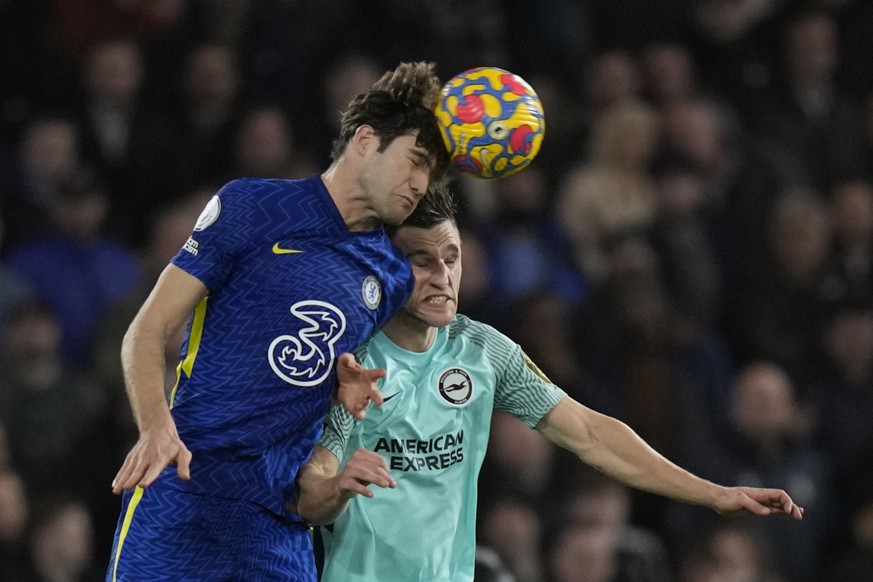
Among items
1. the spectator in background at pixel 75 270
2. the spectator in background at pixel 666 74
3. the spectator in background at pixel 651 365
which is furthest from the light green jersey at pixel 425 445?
the spectator in background at pixel 666 74

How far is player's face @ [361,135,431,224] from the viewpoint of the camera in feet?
14.1

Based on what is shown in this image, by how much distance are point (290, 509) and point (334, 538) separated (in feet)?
0.56

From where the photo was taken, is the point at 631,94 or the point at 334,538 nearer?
the point at 334,538

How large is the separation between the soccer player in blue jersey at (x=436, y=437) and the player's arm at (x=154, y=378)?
1.56ft

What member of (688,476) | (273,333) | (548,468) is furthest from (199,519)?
(548,468)

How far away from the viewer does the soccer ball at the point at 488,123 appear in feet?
14.2

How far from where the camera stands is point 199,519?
4273 millimetres

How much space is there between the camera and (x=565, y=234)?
795 cm

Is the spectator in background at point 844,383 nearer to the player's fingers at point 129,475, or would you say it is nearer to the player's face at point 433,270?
the player's face at point 433,270

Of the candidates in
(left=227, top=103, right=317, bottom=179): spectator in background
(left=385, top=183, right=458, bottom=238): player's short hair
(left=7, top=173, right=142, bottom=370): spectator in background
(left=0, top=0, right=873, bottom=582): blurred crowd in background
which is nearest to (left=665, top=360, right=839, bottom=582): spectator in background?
(left=0, top=0, right=873, bottom=582): blurred crowd in background

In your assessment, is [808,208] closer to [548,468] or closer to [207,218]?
[548,468]

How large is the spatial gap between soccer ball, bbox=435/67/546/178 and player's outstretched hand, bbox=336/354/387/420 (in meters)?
0.65

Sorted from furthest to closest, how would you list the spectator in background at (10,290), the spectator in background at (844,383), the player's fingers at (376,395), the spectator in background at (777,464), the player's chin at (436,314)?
the spectator in background at (844,383)
the spectator in background at (777,464)
the spectator in background at (10,290)
the player's chin at (436,314)
the player's fingers at (376,395)

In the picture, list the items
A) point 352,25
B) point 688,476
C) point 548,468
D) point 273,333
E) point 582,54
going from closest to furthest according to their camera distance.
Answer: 1. point 273,333
2. point 688,476
3. point 548,468
4. point 352,25
5. point 582,54
